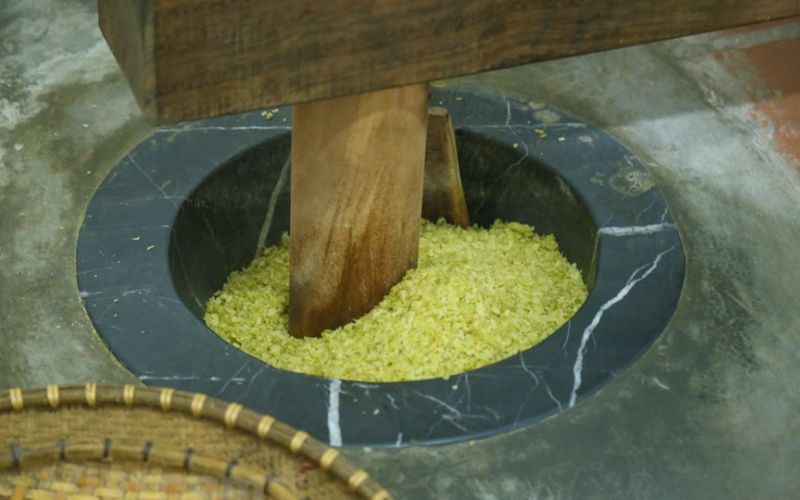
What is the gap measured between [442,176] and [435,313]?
1.76 feet

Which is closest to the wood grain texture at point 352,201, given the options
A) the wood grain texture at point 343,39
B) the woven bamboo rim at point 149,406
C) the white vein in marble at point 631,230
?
the wood grain texture at point 343,39

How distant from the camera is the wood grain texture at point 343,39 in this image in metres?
2.35

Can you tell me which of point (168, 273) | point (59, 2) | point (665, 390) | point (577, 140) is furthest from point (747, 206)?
point (59, 2)

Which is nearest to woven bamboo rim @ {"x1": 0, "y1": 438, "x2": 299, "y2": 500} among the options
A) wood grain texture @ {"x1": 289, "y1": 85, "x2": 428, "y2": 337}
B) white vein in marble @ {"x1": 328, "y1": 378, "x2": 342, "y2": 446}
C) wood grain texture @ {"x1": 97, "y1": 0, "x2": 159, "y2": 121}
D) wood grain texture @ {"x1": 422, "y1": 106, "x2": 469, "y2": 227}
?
white vein in marble @ {"x1": 328, "y1": 378, "x2": 342, "y2": 446}

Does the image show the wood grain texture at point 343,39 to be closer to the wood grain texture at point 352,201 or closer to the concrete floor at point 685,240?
the wood grain texture at point 352,201

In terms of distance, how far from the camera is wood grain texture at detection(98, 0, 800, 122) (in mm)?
2352

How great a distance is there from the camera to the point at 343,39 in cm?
248

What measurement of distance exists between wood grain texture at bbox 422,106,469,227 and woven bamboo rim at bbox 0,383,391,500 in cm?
128

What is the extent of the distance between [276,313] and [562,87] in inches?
46.3

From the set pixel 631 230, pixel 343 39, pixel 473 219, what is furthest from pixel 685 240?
pixel 343 39

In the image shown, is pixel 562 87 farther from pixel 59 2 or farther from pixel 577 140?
pixel 59 2

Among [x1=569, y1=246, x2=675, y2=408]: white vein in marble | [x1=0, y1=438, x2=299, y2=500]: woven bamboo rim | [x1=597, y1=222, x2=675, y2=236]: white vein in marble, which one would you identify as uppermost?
[x1=0, y1=438, x2=299, y2=500]: woven bamboo rim

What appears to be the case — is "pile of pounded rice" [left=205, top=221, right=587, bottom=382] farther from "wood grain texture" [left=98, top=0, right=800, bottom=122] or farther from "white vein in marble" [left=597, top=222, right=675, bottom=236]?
"wood grain texture" [left=98, top=0, right=800, bottom=122]

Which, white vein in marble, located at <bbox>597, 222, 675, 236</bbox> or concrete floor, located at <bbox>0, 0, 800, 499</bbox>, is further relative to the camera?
white vein in marble, located at <bbox>597, 222, 675, 236</bbox>
